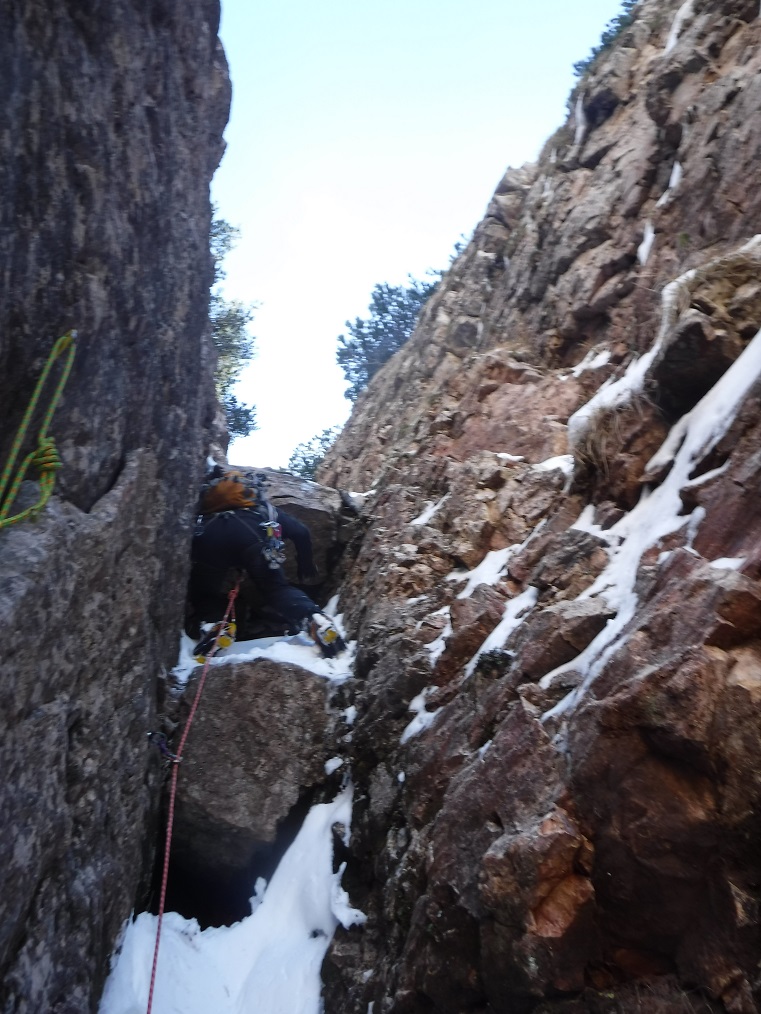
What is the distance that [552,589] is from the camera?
550 cm

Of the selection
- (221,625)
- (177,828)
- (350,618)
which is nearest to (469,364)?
(350,618)

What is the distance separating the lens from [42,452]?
16.1 ft

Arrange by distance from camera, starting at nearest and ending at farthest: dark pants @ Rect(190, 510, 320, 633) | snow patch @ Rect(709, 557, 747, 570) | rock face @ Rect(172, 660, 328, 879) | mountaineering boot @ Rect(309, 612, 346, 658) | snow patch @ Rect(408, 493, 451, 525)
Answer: snow patch @ Rect(709, 557, 747, 570), rock face @ Rect(172, 660, 328, 879), mountaineering boot @ Rect(309, 612, 346, 658), snow patch @ Rect(408, 493, 451, 525), dark pants @ Rect(190, 510, 320, 633)

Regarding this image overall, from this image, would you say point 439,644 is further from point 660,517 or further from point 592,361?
point 592,361

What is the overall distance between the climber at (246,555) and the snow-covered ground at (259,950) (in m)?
2.30

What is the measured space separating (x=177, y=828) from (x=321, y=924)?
1548 mm

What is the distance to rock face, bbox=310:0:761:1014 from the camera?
3383 mm

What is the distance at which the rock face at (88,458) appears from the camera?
4.41m

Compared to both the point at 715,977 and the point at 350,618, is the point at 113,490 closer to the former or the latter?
the point at 350,618

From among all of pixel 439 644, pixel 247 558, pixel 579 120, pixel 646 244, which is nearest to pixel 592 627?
pixel 439 644

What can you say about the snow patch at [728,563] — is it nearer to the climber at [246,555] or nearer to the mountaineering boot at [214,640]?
the climber at [246,555]

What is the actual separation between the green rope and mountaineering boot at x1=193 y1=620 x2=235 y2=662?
326 centimetres

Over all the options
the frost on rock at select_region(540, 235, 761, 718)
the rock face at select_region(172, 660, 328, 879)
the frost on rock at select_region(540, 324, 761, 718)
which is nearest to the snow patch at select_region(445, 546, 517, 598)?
the frost on rock at select_region(540, 235, 761, 718)

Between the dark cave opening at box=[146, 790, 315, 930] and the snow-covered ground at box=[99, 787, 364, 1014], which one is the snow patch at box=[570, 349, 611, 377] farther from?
the dark cave opening at box=[146, 790, 315, 930]
